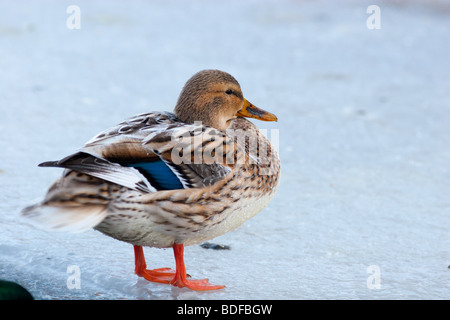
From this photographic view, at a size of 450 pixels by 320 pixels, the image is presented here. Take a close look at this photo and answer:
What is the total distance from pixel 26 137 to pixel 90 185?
2.38m

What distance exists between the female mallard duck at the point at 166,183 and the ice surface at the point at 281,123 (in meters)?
0.28

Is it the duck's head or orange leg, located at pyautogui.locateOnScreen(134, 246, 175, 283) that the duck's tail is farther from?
the duck's head

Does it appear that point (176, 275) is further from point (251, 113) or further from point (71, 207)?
point (251, 113)

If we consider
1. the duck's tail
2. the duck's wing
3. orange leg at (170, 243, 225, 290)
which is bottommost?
orange leg at (170, 243, 225, 290)

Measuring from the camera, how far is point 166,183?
2.98 m

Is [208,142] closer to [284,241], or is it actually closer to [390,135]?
[284,241]

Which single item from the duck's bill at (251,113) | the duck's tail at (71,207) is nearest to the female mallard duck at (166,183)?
the duck's tail at (71,207)

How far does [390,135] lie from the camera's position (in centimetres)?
550

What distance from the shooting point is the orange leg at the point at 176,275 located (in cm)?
316

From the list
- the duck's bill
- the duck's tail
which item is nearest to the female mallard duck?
the duck's tail

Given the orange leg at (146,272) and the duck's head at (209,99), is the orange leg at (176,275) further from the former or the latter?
the duck's head at (209,99)

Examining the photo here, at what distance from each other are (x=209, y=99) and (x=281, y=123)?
7.18 feet

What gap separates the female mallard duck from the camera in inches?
112

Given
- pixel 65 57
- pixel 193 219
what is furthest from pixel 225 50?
pixel 193 219
